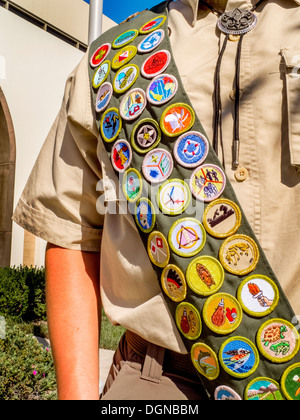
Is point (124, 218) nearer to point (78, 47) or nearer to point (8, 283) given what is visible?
point (8, 283)

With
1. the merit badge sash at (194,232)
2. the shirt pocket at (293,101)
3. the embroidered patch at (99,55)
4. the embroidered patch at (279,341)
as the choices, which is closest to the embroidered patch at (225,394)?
the merit badge sash at (194,232)

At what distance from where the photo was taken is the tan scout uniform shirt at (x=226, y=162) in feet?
3.05

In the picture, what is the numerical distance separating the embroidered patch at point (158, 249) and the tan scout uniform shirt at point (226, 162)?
0.04m

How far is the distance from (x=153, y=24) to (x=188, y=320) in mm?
763

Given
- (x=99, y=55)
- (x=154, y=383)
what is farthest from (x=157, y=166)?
(x=154, y=383)

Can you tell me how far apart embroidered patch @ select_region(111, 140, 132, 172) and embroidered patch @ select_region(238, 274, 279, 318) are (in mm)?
398

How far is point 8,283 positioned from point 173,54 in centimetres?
640

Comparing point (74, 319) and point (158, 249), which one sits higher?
point (158, 249)

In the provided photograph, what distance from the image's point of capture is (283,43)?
0.96 meters

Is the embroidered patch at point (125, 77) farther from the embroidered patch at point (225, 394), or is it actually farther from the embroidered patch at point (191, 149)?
the embroidered patch at point (225, 394)

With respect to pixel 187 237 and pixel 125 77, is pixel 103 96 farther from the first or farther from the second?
pixel 187 237

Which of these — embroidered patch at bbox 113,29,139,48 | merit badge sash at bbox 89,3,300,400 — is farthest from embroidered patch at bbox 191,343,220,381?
embroidered patch at bbox 113,29,139,48

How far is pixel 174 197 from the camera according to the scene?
1005mm

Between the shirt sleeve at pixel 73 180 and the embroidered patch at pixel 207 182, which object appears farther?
the shirt sleeve at pixel 73 180
